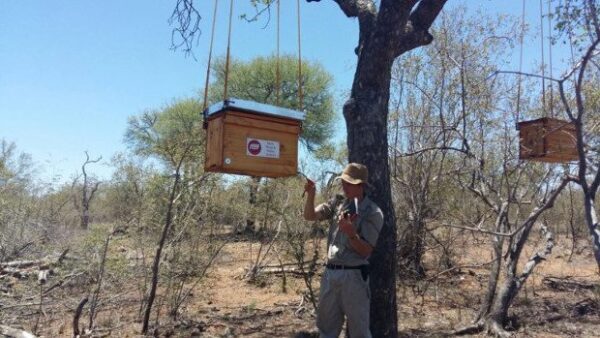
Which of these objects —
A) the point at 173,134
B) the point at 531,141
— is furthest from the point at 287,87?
the point at 531,141

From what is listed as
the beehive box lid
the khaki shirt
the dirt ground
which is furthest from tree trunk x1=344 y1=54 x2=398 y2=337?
the dirt ground

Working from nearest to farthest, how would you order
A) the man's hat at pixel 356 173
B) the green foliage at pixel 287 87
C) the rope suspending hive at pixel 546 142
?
the man's hat at pixel 356 173, the rope suspending hive at pixel 546 142, the green foliage at pixel 287 87

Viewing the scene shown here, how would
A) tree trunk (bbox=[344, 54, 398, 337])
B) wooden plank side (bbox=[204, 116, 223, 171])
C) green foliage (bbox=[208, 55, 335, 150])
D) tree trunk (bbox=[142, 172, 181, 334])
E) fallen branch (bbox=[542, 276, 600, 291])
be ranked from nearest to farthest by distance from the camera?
1. wooden plank side (bbox=[204, 116, 223, 171])
2. tree trunk (bbox=[344, 54, 398, 337])
3. tree trunk (bbox=[142, 172, 181, 334])
4. fallen branch (bbox=[542, 276, 600, 291])
5. green foliage (bbox=[208, 55, 335, 150])

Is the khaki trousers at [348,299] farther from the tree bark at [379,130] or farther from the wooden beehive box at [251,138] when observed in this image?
the wooden beehive box at [251,138]

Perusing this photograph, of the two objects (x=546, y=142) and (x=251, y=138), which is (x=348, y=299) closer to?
(x=251, y=138)

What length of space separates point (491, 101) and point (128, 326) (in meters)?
6.17

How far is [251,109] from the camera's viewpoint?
409 centimetres

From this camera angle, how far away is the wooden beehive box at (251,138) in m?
4.00

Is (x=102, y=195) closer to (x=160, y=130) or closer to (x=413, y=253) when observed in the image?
(x=160, y=130)

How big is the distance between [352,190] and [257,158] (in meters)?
0.73

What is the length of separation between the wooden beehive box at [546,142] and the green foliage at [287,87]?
1502cm

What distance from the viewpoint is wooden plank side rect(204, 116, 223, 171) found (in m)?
3.99

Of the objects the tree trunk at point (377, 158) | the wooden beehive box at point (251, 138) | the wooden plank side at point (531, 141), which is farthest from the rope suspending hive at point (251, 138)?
the wooden plank side at point (531, 141)

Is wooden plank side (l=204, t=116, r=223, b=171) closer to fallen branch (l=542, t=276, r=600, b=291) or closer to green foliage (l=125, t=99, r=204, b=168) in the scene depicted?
green foliage (l=125, t=99, r=204, b=168)
